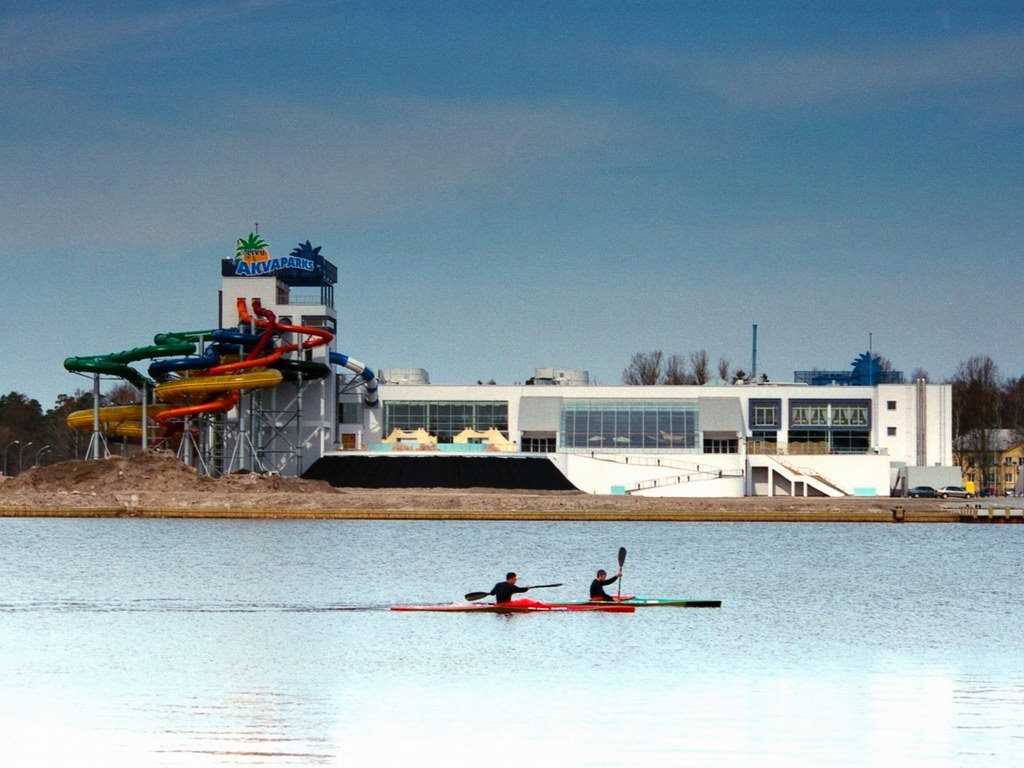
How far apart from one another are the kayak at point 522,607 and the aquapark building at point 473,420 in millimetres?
75022

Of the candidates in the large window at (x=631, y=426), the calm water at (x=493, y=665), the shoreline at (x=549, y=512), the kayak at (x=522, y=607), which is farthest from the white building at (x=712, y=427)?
the kayak at (x=522, y=607)

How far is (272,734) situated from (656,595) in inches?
1264

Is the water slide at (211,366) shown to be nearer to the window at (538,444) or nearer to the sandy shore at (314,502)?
the sandy shore at (314,502)

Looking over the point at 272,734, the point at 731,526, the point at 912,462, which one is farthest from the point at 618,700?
the point at 912,462

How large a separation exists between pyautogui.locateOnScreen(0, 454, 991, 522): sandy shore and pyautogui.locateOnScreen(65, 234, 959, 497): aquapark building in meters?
5.62

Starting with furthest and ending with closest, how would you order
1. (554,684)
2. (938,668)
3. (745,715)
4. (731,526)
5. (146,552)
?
(731,526)
(146,552)
(938,668)
(554,684)
(745,715)

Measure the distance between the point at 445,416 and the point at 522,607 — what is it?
94566mm

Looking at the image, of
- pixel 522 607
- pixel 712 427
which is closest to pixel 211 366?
pixel 712 427

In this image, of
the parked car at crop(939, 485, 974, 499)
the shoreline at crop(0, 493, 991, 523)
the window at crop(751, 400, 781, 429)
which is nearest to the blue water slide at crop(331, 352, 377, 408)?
the shoreline at crop(0, 493, 991, 523)

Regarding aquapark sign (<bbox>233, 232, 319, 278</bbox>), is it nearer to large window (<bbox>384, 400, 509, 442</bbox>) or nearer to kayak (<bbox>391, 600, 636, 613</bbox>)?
large window (<bbox>384, 400, 509, 442</bbox>)

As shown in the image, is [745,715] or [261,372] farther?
[261,372]

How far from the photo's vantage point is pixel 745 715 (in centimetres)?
3209

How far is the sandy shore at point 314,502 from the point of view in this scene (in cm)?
11800

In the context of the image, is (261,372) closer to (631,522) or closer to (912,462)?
(631,522)
